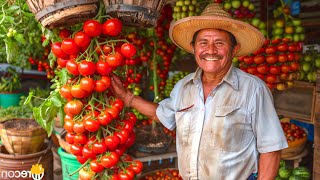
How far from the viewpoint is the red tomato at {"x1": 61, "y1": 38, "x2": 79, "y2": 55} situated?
159 centimetres

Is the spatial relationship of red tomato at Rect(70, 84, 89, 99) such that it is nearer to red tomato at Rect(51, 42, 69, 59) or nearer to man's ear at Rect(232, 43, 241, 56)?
red tomato at Rect(51, 42, 69, 59)

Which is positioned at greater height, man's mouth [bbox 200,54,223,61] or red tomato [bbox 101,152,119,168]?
man's mouth [bbox 200,54,223,61]

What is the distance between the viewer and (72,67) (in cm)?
159

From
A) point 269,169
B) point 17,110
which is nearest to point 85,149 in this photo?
point 269,169

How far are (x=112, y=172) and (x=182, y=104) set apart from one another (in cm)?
56

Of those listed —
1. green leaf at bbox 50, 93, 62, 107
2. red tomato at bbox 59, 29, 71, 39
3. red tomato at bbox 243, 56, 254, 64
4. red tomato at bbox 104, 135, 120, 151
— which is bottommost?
red tomato at bbox 104, 135, 120, 151

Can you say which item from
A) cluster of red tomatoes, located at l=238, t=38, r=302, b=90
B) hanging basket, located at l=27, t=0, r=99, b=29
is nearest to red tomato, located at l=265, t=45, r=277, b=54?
cluster of red tomatoes, located at l=238, t=38, r=302, b=90

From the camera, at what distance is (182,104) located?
195 cm

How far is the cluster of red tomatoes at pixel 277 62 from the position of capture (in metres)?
2.52

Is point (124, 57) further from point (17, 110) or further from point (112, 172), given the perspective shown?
point (17, 110)

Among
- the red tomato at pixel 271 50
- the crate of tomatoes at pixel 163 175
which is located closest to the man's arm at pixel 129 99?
the red tomato at pixel 271 50

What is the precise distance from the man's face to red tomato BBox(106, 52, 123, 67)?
46 centimetres

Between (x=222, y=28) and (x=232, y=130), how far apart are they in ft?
1.83

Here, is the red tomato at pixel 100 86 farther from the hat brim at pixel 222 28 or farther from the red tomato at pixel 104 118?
the hat brim at pixel 222 28
